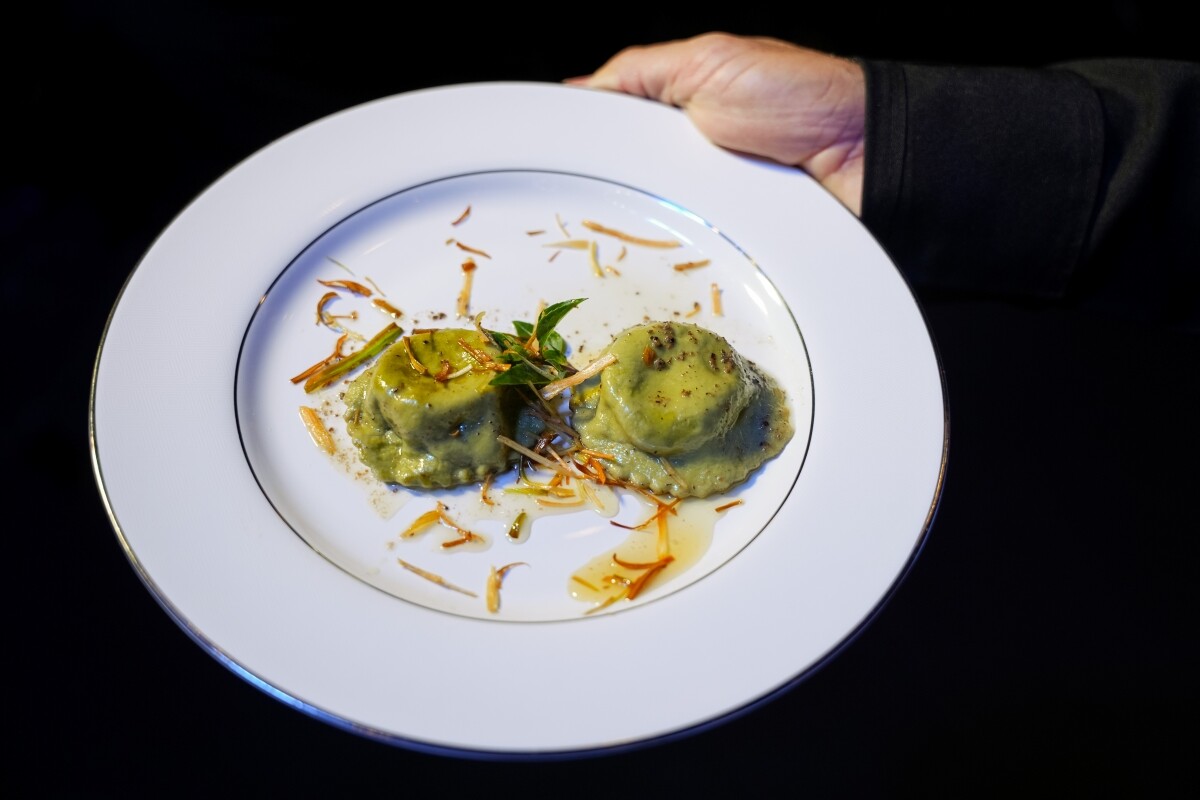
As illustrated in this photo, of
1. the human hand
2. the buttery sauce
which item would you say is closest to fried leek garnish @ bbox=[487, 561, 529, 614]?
the buttery sauce

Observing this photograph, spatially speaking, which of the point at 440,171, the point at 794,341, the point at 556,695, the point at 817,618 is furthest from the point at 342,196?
the point at 817,618

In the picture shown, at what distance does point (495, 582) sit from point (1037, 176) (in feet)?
6.68

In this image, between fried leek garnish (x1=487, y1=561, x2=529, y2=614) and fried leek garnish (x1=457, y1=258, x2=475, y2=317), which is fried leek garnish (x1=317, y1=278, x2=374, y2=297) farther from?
fried leek garnish (x1=487, y1=561, x2=529, y2=614)

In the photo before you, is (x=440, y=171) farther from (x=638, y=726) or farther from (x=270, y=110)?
(x=638, y=726)

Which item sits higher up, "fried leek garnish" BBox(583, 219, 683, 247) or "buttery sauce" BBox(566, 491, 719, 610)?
"fried leek garnish" BBox(583, 219, 683, 247)

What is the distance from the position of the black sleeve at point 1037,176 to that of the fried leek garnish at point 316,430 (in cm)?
173

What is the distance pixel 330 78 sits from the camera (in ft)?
11.7

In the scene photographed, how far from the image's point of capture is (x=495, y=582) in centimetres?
224

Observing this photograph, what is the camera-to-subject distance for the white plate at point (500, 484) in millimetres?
1992

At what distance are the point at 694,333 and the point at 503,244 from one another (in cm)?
73

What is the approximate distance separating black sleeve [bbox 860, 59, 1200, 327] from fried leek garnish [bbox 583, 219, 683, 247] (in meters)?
0.61

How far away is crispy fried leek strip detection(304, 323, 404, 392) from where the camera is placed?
2523 millimetres

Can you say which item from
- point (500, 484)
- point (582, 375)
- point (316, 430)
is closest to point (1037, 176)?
point (582, 375)

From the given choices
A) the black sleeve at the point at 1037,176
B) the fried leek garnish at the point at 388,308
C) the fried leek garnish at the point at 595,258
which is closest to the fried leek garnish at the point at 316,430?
the fried leek garnish at the point at 388,308
